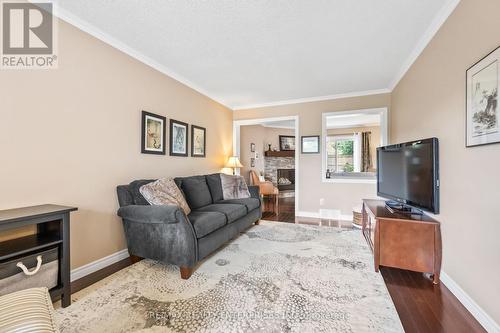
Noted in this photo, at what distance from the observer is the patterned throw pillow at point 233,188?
3.69 meters

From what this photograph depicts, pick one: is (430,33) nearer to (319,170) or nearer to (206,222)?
(319,170)

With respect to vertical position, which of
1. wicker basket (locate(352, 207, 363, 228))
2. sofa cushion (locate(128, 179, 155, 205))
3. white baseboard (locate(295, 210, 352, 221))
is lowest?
white baseboard (locate(295, 210, 352, 221))

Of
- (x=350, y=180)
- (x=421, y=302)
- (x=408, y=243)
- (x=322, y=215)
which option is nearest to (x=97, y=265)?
(x=421, y=302)

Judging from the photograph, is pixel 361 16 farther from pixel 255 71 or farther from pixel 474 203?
pixel 474 203

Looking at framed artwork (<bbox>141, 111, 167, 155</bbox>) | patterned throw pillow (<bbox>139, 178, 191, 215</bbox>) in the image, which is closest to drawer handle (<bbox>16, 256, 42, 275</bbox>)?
patterned throw pillow (<bbox>139, 178, 191, 215</bbox>)

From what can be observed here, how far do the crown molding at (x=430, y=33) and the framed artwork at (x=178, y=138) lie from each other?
10.6 ft

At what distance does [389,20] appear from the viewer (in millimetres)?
2121

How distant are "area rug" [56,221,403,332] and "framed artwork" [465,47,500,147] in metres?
1.38

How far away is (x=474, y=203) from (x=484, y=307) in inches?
27.6

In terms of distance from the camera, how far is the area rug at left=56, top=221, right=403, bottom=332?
58.0 inches

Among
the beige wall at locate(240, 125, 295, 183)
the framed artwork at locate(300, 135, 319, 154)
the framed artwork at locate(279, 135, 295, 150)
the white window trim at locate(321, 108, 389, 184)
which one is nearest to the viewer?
the white window trim at locate(321, 108, 389, 184)

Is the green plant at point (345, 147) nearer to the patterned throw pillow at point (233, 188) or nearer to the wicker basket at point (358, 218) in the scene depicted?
the wicker basket at point (358, 218)

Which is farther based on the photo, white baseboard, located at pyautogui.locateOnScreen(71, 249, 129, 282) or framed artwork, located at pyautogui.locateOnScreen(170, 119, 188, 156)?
framed artwork, located at pyautogui.locateOnScreen(170, 119, 188, 156)

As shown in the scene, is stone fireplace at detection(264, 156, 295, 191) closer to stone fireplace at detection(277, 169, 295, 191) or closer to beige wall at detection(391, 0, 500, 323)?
stone fireplace at detection(277, 169, 295, 191)
